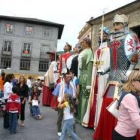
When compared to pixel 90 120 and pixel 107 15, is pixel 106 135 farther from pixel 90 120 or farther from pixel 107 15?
pixel 107 15

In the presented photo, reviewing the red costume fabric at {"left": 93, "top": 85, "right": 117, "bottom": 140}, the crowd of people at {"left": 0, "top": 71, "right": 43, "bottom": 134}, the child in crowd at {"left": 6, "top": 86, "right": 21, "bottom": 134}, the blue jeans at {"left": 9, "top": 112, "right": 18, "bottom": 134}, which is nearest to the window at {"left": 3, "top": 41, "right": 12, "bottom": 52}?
the crowd of people at {"left": 0, "top": 71, "right": 43, "bottom": 134}

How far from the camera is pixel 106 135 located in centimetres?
520

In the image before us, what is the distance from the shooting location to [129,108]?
2918mm

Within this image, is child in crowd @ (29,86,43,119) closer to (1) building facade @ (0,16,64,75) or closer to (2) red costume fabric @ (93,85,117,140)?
(2) red costume fabric @ (93,85,117,140)

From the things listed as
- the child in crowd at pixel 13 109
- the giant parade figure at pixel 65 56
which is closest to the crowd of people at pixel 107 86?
the giant parade figure at pixel 65 56

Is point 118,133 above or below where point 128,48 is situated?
below

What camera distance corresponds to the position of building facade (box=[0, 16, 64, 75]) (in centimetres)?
5000

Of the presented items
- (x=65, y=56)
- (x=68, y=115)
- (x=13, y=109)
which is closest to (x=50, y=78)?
(x=65, y=56)

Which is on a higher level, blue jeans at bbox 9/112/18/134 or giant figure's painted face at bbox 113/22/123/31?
giant figure's painted face at bbox 113/22/123/31

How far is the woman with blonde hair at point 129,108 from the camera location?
2.93m

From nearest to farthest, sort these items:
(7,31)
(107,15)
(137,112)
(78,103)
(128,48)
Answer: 1. (137,112)
2. (128,48)
3. (78,103)
4. (107,15)
5. (7,31)

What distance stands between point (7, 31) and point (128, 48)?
47100mm

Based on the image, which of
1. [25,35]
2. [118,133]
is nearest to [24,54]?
[25,35]

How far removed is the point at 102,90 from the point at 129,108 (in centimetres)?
295
